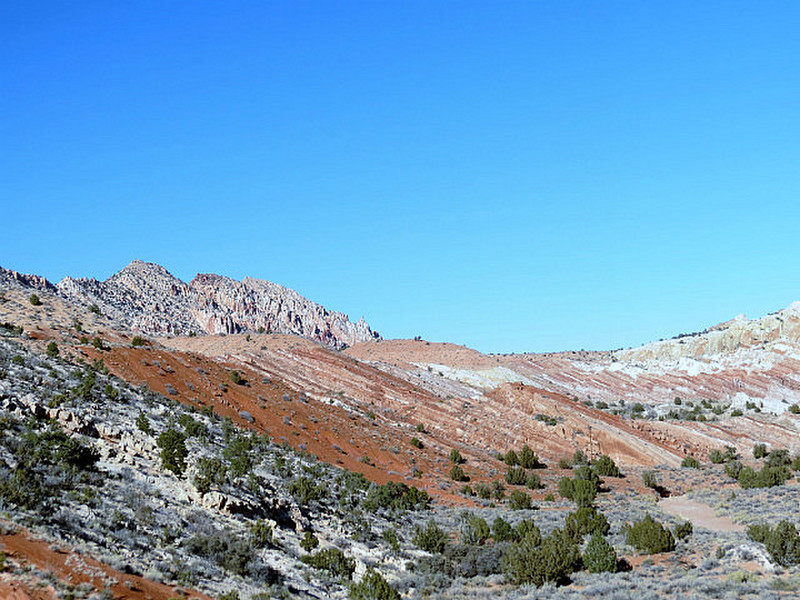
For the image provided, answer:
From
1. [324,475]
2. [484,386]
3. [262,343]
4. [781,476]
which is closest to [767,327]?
[484,386]

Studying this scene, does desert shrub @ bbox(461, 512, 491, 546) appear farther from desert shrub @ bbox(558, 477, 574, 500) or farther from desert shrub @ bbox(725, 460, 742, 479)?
desert shrub @ bbox(725, 460, 742, 479)

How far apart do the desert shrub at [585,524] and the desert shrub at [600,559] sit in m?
4.45

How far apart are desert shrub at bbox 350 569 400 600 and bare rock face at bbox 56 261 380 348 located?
85.0 m

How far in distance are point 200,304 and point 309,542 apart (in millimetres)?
122569

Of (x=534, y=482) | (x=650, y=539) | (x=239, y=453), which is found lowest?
(x=650, y=539)

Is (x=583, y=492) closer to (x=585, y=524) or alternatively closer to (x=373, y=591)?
(x=585, y=524)

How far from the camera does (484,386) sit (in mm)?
74250

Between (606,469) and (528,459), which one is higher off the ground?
(528,459)

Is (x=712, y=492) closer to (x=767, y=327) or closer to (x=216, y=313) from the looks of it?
(x=767, y=327)

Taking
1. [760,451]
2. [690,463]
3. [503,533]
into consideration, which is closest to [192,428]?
[503,533]

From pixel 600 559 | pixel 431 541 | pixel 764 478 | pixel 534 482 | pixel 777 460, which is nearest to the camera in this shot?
pixel 600 559

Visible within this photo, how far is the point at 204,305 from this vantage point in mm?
138000

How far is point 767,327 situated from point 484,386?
7233 cm

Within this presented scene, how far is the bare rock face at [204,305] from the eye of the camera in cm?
11131
